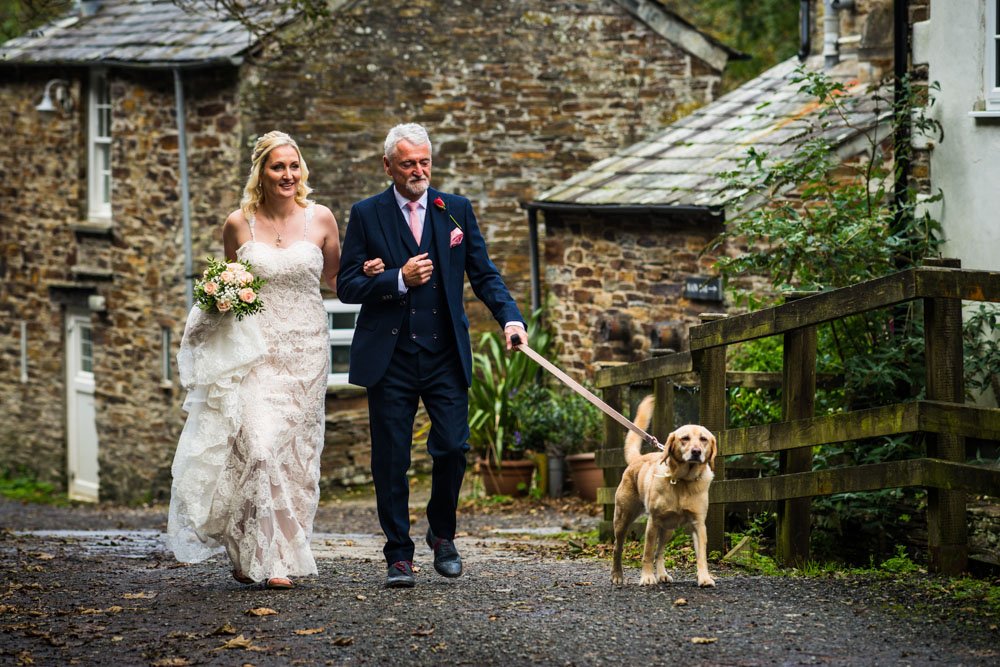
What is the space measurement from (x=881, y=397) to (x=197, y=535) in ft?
12.8

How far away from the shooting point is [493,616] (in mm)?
5762

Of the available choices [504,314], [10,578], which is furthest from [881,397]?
[10,578]

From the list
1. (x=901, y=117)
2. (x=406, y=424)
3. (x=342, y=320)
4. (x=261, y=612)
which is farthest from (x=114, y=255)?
(x=261, y=612)

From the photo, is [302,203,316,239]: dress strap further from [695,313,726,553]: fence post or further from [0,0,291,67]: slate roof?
[0,0,291,67]: slate roof

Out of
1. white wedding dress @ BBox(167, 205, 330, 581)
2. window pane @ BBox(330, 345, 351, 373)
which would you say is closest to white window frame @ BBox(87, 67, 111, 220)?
window pane @ BBox(330, 345, 351, 373)

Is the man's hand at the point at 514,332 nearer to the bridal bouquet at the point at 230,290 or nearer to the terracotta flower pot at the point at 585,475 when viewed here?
the bridal bouquet at the point at 230,290

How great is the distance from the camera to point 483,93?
17.1 meters

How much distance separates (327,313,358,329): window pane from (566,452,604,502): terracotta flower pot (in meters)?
3.97

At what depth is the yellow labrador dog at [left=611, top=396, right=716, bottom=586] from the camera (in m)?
6.24

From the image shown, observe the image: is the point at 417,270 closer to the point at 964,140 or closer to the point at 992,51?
the point at 964,140

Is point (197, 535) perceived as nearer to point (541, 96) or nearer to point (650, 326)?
point (650, 326)

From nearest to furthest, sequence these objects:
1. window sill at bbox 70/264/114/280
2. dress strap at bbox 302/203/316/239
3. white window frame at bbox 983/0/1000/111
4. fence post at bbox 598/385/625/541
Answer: dress strap at bbox 302/203/316/239
white window frame at bbox 983/0/1000/111
fence post at bbox 598/385/625/541
window sill at bbox 70/264/114/280

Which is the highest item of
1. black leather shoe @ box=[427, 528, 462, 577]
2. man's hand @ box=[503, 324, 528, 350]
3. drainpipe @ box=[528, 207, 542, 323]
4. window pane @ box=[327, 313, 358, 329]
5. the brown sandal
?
drainpipe @ box=[528, 207, 542, 323]

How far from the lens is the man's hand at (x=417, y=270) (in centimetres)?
650
